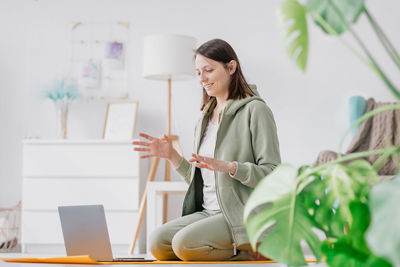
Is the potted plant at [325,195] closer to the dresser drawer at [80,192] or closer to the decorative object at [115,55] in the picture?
the dresser drawer at [80,192]

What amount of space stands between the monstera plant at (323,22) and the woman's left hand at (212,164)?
1279 mm

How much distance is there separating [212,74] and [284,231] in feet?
6.19

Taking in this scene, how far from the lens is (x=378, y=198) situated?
329mm

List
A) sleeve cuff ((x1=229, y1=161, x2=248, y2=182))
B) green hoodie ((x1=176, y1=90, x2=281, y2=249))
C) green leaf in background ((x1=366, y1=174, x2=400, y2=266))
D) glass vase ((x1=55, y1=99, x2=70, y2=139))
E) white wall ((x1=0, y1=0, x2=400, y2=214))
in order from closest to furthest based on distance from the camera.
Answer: green leaf in background ((x1=366, y1=174, x2=400, y2=266)) < sleeve cuff ((x1=229, y1=161, x2=248, y2=182)) < green hoodie ((x1=176, y1=90, x2=281, y2=249)) < glass vase ((x1=55, y1=99, x2=70, y2=139)) < white wall ((x1=0, y1=0, x2=400, y2=214))

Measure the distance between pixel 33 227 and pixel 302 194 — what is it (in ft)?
12.2

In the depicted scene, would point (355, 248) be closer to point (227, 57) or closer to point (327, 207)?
point (327, 207)

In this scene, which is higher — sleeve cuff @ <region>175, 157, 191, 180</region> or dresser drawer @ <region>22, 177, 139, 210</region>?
sleeve cuff @ <region>175, 157, 191, 180</region>

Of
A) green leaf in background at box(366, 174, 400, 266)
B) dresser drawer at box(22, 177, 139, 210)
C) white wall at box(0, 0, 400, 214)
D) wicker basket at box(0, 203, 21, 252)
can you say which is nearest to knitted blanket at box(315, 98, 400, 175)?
white wall at box(0, 0, 400, 214)

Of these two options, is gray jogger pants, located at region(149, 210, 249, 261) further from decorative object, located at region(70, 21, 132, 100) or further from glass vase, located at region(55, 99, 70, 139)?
decorative object, located at region(70, 21, 132, 100)

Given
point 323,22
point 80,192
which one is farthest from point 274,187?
point 80,192

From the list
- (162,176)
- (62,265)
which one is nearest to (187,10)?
(162,176)

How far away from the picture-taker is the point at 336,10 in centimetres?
42

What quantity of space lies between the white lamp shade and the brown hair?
1465 mm

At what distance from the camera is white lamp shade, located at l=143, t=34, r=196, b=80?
3.82 meters
